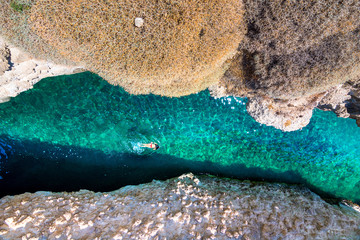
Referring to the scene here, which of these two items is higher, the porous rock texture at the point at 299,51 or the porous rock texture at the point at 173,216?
the porous rock texture at the point at 299,51

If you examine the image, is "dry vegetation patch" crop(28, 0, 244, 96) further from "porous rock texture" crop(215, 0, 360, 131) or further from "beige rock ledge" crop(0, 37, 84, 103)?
"beige rock ledge" crop(0, 37, 84, 103)

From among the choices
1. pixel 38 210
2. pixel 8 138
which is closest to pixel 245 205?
pixel 38 210

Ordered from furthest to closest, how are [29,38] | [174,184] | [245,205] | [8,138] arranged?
[8,138] < [174,184] < [245,205] < [29,38]

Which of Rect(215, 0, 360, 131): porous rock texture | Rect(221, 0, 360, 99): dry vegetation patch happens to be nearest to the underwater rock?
Rect(215, 0, 360, 131): porous rock texture

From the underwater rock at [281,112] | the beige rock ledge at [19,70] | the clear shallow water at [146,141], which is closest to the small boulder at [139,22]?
the beige rock ledge at [19,70]

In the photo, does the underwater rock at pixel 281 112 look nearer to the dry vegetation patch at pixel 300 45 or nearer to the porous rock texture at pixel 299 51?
the porous rock texture at pixel 299 51

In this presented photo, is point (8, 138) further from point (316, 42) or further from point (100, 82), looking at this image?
point (316, 42)

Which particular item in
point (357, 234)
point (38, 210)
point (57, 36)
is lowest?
point (38, 210)
